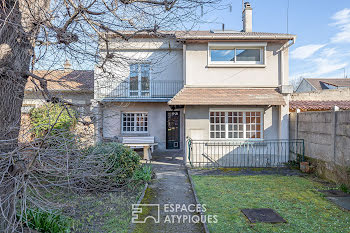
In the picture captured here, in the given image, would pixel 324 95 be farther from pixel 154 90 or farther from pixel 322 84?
pixel 322 84

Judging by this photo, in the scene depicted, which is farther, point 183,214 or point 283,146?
point 283,146

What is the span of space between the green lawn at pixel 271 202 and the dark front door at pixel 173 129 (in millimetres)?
7465

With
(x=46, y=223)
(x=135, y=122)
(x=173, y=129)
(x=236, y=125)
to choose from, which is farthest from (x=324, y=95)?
(x=46, y=223)

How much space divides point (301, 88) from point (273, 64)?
23.1 meters

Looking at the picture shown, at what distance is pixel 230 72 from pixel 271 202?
6964 mm

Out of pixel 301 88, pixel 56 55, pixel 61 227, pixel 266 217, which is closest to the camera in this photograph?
pixel 61 227

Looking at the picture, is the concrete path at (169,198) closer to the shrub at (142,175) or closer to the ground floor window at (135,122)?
the shrub at (142,175)

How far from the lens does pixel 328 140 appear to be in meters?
8.23

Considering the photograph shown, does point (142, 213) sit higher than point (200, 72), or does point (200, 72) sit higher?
point (200, 72)

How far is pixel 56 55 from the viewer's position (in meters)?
4.70

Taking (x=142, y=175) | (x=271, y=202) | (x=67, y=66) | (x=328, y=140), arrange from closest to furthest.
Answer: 1. (x=67, y=66)
2. (x=271, y=202)
3. (x=142, y=175)
4. (x=328, y=140)

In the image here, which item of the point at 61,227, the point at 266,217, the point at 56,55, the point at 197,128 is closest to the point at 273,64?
the point at 197,128

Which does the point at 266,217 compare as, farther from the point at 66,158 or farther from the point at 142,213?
the point at 66,158

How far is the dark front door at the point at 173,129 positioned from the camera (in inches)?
638
